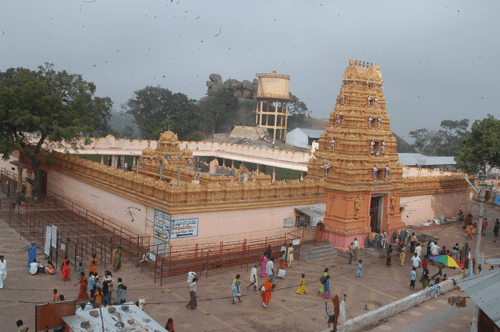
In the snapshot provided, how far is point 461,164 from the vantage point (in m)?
31.9

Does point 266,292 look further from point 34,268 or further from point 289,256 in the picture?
point 34,268

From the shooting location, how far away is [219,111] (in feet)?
297

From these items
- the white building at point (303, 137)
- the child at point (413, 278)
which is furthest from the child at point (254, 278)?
the white building at point (303, 137)

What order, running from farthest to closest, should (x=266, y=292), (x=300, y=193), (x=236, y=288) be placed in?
1. (x=300, y=193)
2. (x=236, y=288)
3. (x=266, y=292)

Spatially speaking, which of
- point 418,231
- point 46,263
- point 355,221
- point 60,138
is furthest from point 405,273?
point 60,138

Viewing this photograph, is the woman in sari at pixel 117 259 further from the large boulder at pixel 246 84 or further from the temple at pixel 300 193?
the large boulder at pixel 246 84

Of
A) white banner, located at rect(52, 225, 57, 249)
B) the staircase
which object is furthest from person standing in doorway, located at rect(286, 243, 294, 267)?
white banner, located at rect(52, 225, 57, 249)

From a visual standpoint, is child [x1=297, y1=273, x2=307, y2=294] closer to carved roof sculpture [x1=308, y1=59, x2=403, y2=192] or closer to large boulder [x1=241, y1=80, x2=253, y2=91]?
carved roof sculpture [x1=308, y1=59, x2=403, y2=192]

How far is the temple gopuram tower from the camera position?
24.5 m

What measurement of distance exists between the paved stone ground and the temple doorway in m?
4.62

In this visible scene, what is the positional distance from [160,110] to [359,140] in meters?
57.7

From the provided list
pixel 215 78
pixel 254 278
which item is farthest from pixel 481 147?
pixel 215 78

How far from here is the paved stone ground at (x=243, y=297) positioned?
49.2 feet

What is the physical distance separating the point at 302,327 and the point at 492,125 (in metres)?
22.8
